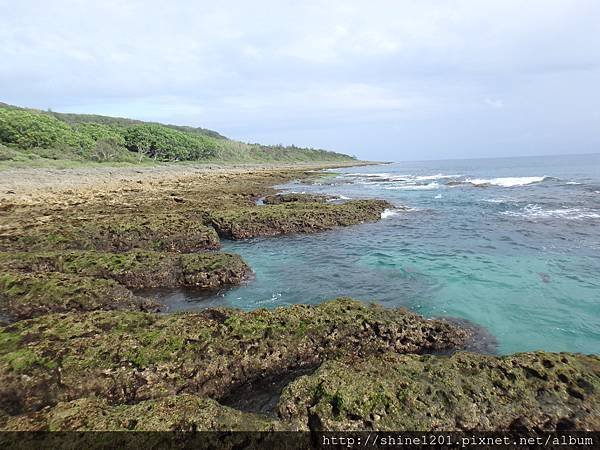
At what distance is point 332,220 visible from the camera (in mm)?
19609

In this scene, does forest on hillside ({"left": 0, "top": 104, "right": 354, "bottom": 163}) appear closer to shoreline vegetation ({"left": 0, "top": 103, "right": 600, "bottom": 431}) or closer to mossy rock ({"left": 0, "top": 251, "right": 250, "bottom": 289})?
mossy rock ({"left": 0, "top": 251, "right": 250, "bottom": 289})

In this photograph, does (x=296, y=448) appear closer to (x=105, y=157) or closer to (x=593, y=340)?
(x=593, y=340)

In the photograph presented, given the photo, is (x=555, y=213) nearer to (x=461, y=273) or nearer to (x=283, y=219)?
(x=461, y=273)

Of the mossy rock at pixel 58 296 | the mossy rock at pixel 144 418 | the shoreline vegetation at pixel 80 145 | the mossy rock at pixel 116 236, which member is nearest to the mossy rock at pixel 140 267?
the mossy rock at pixel 58 296

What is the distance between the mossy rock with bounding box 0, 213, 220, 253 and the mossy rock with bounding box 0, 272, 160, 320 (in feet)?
13.7

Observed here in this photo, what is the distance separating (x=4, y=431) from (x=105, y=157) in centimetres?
6898

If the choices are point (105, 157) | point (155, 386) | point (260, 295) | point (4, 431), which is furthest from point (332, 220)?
point (105, 157)

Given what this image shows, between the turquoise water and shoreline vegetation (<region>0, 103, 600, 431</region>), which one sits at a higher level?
shoreline vegetation (<region>0, 103, 600, 431</region>)

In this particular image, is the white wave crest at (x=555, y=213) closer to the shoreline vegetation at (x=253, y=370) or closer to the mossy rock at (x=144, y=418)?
the shoreline vegetation at (x=253, y=370)

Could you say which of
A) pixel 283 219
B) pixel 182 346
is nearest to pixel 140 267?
pixel 182 346

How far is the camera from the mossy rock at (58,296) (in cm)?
771

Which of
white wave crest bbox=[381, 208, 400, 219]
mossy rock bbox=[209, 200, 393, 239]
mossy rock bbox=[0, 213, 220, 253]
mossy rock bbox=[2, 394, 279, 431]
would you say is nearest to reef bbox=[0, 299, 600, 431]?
mossy rock bbox=[2, 394, 279, 431]

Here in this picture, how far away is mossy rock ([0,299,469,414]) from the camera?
5029 millimetres

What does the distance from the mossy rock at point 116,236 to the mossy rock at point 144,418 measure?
10.0 meters
